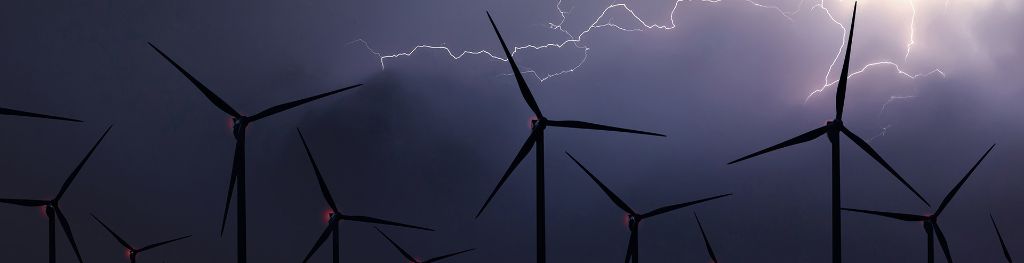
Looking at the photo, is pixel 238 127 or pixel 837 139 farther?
pixel 238 127

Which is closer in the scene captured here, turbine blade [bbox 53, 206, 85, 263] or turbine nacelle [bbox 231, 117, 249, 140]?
turbine nacelle [bbox 231, 117, 249, 140]

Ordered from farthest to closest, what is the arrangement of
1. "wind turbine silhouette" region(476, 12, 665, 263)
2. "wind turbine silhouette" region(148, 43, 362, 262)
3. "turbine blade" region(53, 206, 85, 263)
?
"turbine blade" region(53, 206, 85, 263) → "wind turbine silhouette" region(148, 43, 362, 262) → "wind turbine silhouette" region(476, 12, 665, 263)

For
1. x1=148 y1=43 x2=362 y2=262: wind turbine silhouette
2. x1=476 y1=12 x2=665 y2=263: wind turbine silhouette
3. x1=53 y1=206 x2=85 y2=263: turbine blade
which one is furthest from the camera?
x1=53 y1=206 x2=85 y2=263: turbine blade

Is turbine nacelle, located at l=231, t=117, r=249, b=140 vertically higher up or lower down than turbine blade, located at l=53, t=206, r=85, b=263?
higher up

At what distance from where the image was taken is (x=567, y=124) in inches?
953

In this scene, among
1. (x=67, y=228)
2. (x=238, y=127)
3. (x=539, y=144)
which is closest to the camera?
(x=539, y=144)

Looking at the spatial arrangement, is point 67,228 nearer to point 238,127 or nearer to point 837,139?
point 238,127

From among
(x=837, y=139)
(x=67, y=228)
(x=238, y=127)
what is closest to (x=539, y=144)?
(x=837, y=139)

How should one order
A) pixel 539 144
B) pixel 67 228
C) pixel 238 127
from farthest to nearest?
pixel 67 228 → pixel 238 127 → pixel 539 144

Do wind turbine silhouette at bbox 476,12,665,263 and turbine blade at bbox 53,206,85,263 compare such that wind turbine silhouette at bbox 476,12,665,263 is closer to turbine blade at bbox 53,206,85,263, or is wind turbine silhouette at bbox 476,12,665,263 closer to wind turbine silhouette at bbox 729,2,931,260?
wind turbine silhouette at bbox 729,2,931,260

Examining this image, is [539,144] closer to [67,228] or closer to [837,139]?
[837,139]

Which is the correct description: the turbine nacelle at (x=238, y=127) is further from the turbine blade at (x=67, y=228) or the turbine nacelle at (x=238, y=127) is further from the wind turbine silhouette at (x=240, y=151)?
the turbine blade at (x=67, y=228)

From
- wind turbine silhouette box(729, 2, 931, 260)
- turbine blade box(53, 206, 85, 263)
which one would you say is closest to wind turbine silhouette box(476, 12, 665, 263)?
wind turbine silhouette box(729, 2, 931, 260)

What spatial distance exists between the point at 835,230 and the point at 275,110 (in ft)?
53.8
